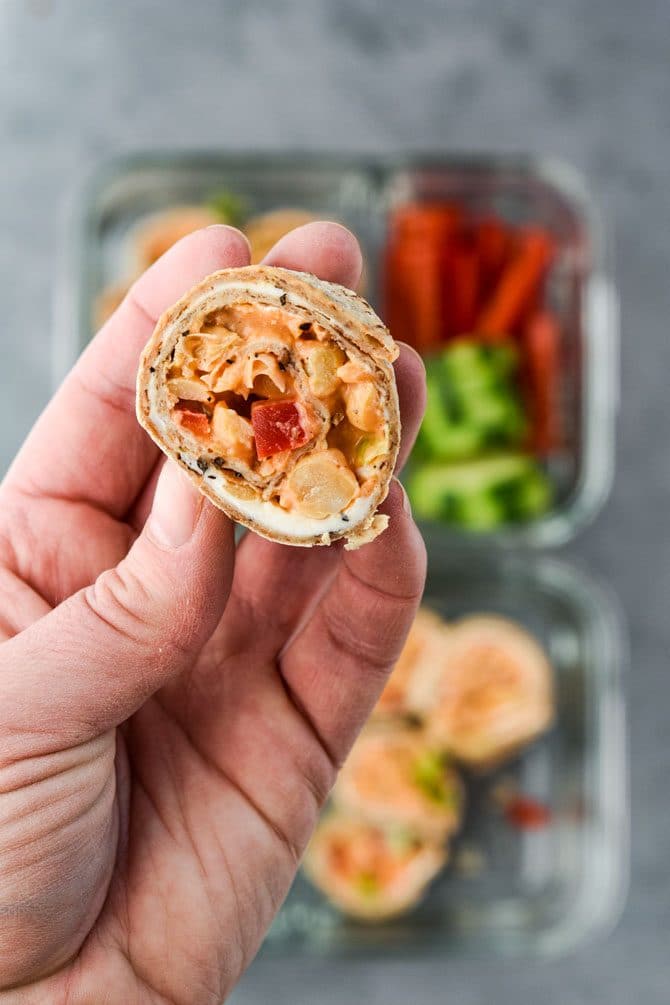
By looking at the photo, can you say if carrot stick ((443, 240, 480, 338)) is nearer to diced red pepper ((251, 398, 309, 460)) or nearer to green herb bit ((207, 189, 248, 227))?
green herb bit ((207, 189, 248, 227))

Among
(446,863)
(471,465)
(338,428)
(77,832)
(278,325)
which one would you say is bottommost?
(446,863)

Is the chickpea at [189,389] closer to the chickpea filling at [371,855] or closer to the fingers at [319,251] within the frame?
the fingers at [319,251]

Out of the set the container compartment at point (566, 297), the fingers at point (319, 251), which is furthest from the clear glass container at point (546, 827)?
the fingers at point (319, 251)

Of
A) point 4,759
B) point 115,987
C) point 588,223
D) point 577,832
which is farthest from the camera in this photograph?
point 577,832

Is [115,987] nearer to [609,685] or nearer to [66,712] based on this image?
[66,712]

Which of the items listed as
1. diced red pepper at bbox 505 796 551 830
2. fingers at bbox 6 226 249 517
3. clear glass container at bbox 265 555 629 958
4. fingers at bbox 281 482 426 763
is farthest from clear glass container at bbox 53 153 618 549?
fingers at bbox 281 482 426 763

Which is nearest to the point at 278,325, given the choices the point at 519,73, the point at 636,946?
the point at 519,73
